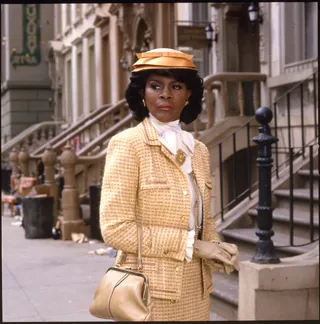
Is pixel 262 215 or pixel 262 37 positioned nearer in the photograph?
pixel 262 215

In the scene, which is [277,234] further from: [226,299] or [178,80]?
[178,80]

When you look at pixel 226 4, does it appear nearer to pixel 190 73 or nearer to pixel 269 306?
pixel 269 306

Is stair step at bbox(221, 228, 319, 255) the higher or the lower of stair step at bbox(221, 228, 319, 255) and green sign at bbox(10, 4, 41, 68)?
the lower

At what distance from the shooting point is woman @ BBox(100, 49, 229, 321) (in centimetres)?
280

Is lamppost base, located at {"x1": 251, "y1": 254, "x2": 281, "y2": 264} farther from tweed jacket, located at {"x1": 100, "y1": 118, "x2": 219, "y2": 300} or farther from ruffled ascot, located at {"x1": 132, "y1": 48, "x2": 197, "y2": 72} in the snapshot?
ruffled ascot, located at {"x1": 132, "y1": 48, "x2": 197, "y2": 72}

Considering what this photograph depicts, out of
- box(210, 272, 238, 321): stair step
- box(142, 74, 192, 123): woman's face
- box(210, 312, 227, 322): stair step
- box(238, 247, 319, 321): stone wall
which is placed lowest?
box(210, 312, 227, 322): stair step

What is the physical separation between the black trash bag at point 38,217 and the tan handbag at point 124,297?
31.2ft

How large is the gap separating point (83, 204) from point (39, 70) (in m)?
21.5

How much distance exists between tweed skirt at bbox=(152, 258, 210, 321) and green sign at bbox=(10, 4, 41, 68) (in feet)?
A: 101

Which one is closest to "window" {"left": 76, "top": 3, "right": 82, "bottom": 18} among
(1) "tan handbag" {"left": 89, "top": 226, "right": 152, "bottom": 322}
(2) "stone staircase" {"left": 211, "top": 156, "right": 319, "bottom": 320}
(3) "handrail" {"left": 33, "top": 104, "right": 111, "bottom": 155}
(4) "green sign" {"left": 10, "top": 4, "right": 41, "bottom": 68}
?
(4) "green sign" {"left": 10, "top": 4, "right": 41, "bottom": 68}

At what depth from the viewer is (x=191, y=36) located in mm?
13422

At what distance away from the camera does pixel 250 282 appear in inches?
225

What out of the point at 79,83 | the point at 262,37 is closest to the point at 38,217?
the point at 262,37

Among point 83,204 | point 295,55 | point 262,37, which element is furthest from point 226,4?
point 83,204
